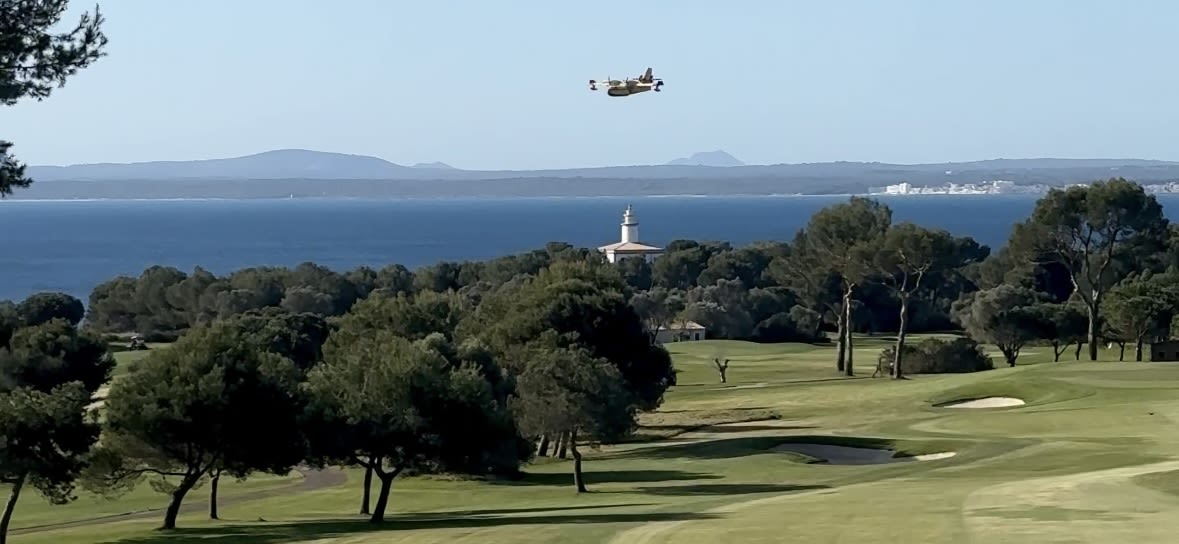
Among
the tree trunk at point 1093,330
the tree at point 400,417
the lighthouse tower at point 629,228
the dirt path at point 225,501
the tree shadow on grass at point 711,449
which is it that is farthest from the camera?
the lighthouse tower at point 629,228

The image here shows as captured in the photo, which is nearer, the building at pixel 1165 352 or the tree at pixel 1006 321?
the building at pixel 1165 352

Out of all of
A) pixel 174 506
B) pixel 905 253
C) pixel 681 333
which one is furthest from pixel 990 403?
pixel 681 333

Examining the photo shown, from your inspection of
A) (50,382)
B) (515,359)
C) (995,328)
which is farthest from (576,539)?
(995,328)

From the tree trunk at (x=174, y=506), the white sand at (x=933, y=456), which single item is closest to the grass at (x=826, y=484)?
the white sand at (x=933, y=456)

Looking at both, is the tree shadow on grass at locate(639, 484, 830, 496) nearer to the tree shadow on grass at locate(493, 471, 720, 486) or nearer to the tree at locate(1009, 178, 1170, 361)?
the tree shadow on grass at locate(493, 471, 720, 486)

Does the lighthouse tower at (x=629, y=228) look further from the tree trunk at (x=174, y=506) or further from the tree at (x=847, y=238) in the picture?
the tree trunk at (x=174, y=506)

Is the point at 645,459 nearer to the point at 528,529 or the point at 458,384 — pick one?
the point at 458,384
